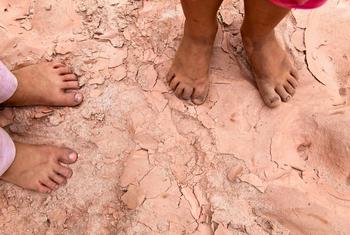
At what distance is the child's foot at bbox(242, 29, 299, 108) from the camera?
129cm

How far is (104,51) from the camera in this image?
4.77 feet

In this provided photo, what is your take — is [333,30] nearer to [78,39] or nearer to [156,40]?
[156,40]

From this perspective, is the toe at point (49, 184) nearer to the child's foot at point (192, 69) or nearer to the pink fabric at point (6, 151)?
the pink fabric at point (6, 151)

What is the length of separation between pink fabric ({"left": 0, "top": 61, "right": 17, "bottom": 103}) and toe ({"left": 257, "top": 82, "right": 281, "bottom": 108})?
691 mm

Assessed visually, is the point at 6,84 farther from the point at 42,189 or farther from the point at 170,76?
the point at 170,76

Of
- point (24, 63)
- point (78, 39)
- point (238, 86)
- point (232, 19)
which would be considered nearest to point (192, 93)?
point (238, 86)

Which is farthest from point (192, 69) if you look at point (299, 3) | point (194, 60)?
point (299, 3)

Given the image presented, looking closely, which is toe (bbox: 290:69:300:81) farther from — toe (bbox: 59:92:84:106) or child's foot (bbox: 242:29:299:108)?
toe (bbox: 59:92:84:106)

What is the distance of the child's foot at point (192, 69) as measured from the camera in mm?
1295

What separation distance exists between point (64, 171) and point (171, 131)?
32 cm

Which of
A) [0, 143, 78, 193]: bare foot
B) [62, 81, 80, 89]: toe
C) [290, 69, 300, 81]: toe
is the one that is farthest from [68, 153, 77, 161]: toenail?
[290, 69, 300, 81]: toe

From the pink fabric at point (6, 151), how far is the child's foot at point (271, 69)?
2.31 ft

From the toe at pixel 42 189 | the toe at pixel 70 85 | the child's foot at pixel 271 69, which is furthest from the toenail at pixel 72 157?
the child's foot at pixel 271 69

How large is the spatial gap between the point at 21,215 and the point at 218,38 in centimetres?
77
